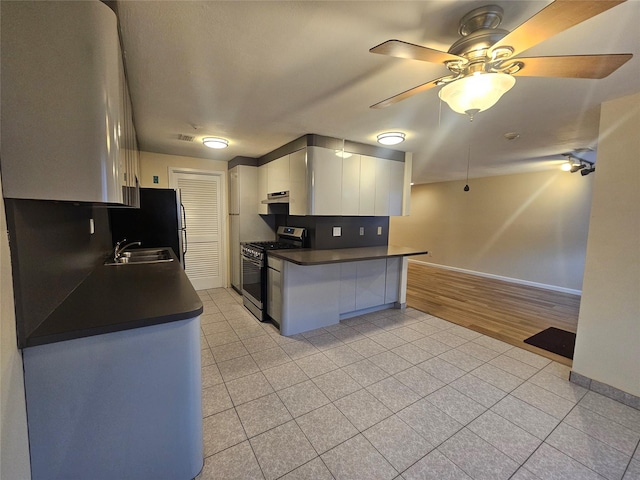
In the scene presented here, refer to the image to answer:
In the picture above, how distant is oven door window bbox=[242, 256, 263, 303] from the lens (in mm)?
3426

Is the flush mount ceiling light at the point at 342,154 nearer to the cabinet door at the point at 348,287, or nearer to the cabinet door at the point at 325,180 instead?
the cabinet door at the point at 325,180

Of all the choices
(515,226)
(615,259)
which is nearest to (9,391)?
(615,259)

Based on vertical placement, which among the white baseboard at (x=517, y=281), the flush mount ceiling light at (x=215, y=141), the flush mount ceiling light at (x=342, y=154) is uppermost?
the flush mount ceiling light at (x=215, y=141)

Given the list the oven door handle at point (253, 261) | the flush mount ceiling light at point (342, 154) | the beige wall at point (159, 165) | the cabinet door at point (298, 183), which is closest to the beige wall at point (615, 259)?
the flush mount ceiling light at point (342, 154)

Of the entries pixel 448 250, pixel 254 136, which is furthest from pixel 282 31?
pixel 448 250

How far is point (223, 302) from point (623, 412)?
4.34 metres

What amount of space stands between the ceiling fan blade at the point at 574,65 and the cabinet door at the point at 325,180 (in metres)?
2.06

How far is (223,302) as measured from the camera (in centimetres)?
409

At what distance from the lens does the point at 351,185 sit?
11.3 feet

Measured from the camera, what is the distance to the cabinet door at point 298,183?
10.3ft

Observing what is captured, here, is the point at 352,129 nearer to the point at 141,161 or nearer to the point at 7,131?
the point at 7,131

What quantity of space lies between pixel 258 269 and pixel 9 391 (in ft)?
8.50

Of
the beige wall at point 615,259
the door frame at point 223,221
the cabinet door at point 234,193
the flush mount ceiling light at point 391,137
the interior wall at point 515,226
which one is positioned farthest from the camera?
the interior wall at point 515,226

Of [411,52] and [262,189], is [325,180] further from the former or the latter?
[411,52]
